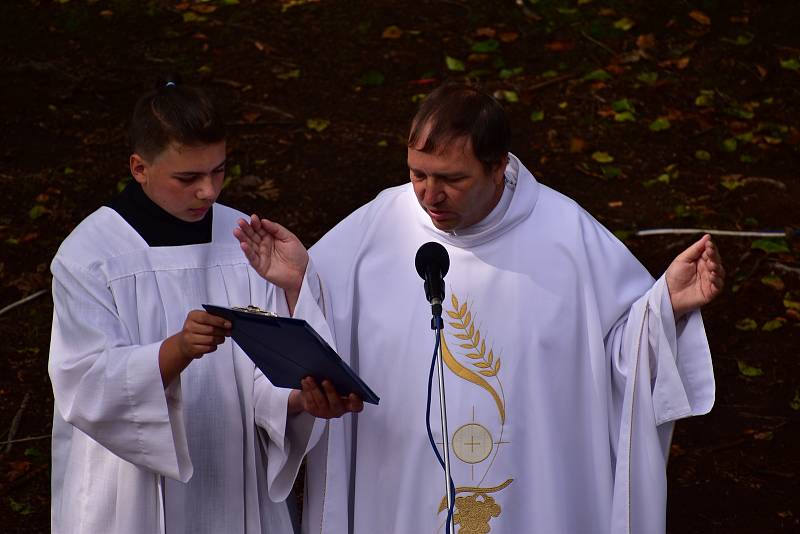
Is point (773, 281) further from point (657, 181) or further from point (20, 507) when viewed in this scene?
point (20, 507)

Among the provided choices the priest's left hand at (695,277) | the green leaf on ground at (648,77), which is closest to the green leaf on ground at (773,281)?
the green leaf on ground at (648,77)

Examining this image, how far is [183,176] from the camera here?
3.87m

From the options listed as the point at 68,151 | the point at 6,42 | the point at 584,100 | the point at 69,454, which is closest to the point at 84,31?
the point at 6,42

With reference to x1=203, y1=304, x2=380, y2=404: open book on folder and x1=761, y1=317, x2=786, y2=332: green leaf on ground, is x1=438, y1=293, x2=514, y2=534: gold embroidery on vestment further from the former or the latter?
x1=761, y1=317, x2=786, y2=332: green leaf on ground

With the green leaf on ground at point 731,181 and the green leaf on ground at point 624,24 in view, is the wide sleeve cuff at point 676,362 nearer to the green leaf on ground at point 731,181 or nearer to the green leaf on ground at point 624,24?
the green leaf on ground at point 731,181

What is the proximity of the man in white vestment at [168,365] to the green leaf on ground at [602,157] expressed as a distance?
5483 millimetres

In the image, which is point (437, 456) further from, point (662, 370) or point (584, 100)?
point (584, 100)

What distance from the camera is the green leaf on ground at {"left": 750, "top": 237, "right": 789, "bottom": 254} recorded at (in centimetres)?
834

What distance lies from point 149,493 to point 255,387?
1.58 ft

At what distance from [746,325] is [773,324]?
17 cm

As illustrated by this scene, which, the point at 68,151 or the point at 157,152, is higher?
the point at 68,151

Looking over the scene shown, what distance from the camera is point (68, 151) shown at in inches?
373

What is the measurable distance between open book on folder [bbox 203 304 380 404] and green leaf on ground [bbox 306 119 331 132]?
237 inches

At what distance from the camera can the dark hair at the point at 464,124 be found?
13.4 ft
